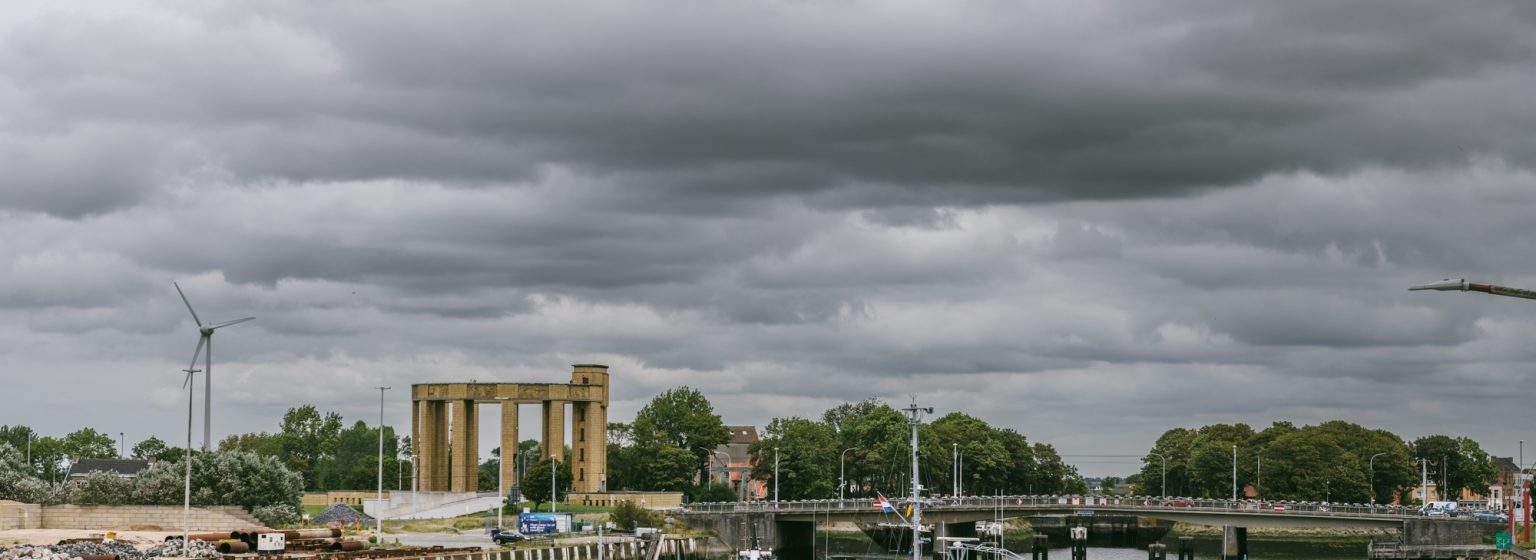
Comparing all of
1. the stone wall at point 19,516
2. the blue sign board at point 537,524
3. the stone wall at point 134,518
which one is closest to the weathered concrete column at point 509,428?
the blue sign board at point 537,524

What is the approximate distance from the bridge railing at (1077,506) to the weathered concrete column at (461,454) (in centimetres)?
3649

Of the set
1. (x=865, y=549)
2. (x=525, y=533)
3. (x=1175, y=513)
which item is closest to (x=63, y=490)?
(x=525, y=533)

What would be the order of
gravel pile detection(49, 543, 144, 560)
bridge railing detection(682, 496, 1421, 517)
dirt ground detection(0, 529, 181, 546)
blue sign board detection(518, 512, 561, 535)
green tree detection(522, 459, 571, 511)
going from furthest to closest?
green tree detection(522, 459, 571, 511) → bridge railing detection(682, 496, 1421, 517) → blue sign board detection(518, 512, 561, 535) → dirt ground detection(0, 529, 181, 546) → gravel pile detection(49, 543, 144, 560)

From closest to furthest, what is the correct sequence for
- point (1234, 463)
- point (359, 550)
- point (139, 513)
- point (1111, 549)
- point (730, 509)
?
1. point (359, 550)
2. point (139, 513)
3. point (730, 509)
4. point (1111, 549)
5. point (1234, 463)

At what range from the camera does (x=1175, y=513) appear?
6196 inches

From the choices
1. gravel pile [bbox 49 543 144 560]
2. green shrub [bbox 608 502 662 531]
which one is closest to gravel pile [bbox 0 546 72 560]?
gravel pile [bbox 49 543 144 560]

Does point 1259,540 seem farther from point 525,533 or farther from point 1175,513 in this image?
point 525,533

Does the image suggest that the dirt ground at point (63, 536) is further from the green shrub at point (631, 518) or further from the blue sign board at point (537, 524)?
the green shrub at point (631, 518)

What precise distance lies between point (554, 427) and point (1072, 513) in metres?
64.4

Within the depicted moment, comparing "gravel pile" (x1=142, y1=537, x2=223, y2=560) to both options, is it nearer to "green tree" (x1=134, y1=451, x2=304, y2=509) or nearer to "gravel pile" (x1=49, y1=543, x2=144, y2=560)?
"gravel pile" (x1=49, y1=543, x2=144, y2=560)

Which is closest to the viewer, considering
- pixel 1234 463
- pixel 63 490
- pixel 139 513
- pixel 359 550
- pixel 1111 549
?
pixel 359 550

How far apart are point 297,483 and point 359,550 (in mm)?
35884

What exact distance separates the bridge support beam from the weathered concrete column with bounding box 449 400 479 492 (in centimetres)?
8271

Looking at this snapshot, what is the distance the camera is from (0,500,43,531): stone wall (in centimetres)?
11975
